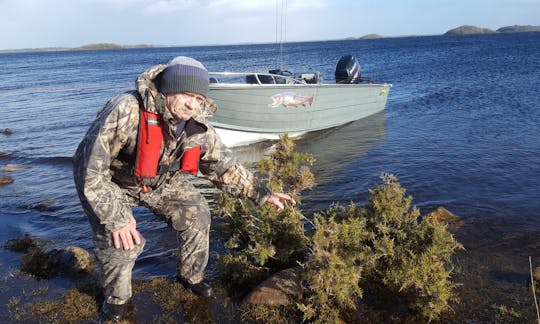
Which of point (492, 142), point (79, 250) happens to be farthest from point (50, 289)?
point (492, 142)

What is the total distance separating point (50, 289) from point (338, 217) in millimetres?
3247

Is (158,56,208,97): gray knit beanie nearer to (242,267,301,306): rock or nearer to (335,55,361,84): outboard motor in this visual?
(242,267,301,306): rock

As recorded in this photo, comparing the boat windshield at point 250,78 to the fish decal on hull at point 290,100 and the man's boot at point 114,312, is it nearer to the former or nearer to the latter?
the fish decal on hull at point 290,100

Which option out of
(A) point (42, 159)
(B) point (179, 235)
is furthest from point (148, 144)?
(A) point (42, 159)

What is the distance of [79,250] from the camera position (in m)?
5.14

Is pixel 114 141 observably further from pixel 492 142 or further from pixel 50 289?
pixel 492 142

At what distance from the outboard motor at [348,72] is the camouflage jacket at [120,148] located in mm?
11309

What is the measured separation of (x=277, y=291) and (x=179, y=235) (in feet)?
3.61

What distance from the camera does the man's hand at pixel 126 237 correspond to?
3203 mm

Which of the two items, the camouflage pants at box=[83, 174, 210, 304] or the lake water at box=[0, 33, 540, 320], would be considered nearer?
Result: the camouflage pants at box=[83, 174, 210, 304]

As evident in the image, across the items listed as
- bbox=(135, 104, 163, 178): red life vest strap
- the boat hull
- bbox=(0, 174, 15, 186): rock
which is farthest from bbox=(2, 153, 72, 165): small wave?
bbox=(135, 104, 163, 178): red life vest strap

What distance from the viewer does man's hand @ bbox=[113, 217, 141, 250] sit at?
320 centimetres

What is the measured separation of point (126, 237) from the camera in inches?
127

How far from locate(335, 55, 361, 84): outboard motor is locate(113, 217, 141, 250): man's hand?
12.1m
